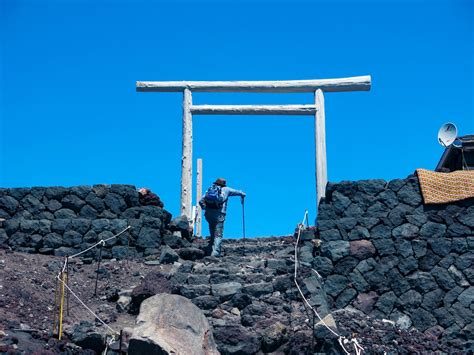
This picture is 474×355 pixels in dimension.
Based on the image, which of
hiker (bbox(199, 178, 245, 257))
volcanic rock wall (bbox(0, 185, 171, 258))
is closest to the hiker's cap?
hiker (bbox(199, 178, 245, 257))

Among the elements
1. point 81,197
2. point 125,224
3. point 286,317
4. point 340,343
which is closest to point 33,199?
point 81,197

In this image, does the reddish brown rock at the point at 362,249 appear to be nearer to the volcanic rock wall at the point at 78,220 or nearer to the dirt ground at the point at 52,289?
the dirt ground at the point at 52,289

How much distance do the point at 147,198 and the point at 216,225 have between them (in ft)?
5.57

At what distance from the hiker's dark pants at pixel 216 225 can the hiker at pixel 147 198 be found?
127 cm

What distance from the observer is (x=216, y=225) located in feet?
47.4

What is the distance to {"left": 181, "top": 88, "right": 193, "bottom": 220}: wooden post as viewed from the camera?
17.2 metres

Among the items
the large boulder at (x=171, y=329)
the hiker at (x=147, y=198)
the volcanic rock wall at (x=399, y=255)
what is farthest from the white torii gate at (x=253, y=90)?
the large boulder at (x=171, y=329)

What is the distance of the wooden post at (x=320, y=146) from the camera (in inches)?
676

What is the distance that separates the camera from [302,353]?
10.7m

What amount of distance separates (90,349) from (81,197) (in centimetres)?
539

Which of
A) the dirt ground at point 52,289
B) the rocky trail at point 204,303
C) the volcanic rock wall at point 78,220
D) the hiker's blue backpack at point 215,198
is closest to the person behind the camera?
the rocky trail at point 204,303

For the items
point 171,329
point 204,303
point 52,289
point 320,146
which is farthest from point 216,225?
point 171,329

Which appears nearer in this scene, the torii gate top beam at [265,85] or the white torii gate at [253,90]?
the white torii gate at [253,90]

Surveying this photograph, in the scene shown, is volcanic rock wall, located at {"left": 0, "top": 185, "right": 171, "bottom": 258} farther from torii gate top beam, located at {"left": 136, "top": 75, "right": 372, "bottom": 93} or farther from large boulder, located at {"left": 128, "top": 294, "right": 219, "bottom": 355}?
large boulder, located at {"left": 128, "top": 294, "right": 219, "bottom": 355}
